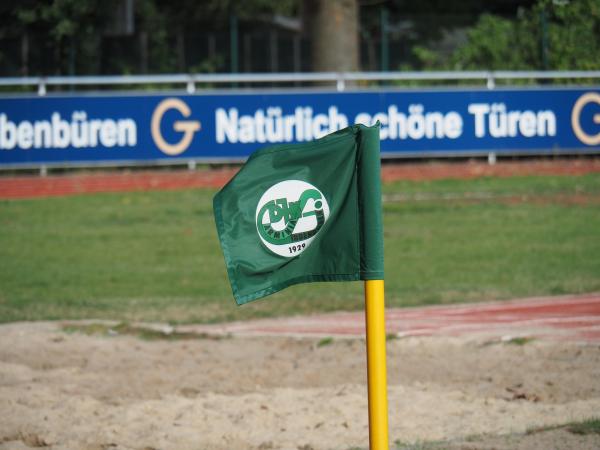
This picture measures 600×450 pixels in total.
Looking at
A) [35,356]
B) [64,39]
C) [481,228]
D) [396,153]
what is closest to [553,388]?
[35,356]

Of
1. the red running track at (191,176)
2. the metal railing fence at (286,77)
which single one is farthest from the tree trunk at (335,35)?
the red running track at (191,176)

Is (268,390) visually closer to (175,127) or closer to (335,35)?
(175,127)

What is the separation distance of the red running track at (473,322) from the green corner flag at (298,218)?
463cm

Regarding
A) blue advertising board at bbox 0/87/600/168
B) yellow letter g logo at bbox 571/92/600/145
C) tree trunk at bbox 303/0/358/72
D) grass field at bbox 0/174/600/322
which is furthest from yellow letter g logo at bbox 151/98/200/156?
yellow letter g logo at bbox 571/92/600/145

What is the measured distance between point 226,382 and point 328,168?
3.80 m

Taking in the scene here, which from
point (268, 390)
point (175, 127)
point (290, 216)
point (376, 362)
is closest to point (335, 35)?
point (175, 127)

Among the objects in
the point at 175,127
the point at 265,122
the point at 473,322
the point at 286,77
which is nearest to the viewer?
the point at 473,322

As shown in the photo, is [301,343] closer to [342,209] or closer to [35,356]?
[35,356]

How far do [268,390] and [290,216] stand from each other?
11.2 feet

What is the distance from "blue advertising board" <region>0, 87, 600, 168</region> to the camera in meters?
19.5

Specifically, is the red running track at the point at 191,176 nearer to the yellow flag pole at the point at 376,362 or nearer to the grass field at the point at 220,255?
the grass field at the point at 220,255

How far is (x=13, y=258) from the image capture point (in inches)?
550

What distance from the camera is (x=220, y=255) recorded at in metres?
14.2

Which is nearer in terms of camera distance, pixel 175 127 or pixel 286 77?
pixel 175 127
